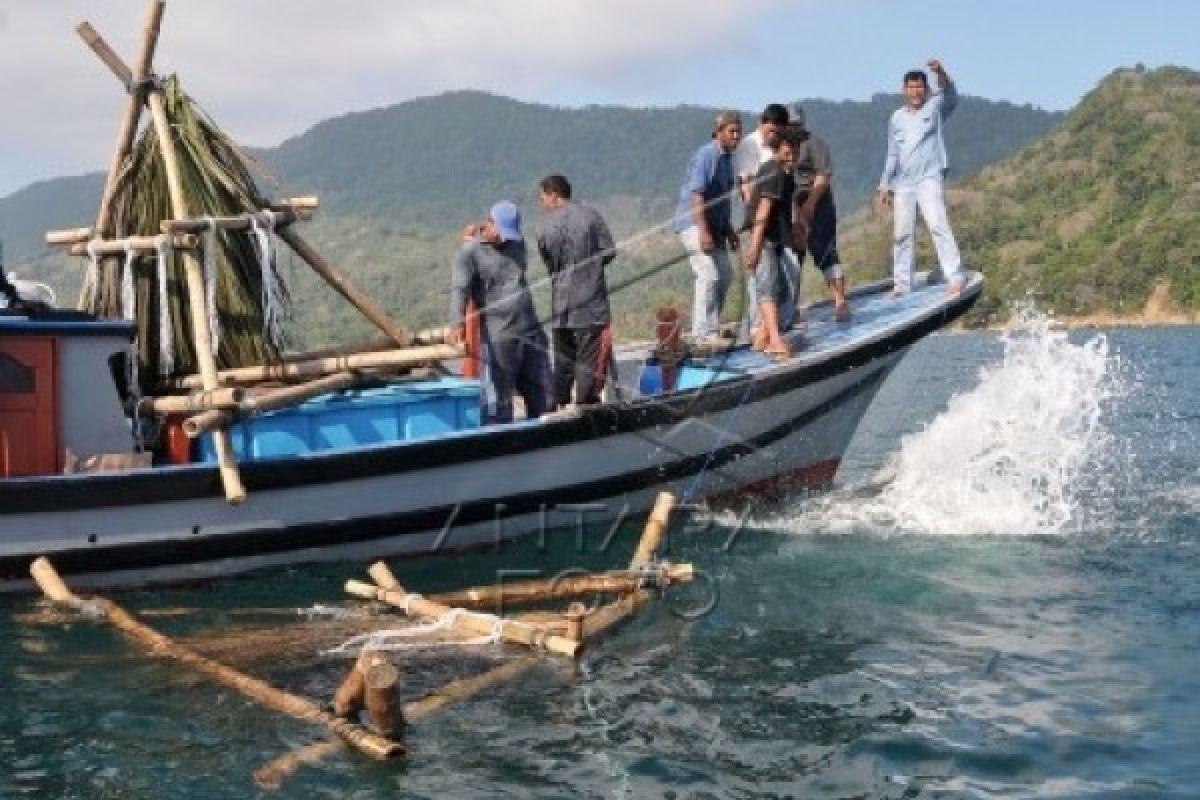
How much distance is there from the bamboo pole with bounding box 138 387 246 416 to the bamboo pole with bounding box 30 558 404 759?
1.58 m

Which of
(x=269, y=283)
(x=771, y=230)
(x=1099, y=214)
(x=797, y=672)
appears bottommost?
(x=797, y=672)

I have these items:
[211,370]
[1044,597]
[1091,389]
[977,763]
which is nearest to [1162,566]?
[1044,597]

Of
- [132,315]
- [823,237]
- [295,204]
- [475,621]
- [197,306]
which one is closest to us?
[475,621]

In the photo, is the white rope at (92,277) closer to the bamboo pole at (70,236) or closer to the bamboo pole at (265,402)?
the bamboo pole at (70,236)

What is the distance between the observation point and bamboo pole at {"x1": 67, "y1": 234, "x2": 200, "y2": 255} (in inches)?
450

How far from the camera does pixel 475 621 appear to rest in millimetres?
9133

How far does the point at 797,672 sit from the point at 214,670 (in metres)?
3.68

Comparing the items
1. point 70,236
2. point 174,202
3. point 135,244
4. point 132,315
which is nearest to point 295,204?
point 174,202

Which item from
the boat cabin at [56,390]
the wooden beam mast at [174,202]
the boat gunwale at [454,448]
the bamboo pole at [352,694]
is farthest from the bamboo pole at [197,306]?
the bamboo pole at [352,694]

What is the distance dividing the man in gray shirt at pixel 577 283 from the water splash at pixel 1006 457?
2608 mm

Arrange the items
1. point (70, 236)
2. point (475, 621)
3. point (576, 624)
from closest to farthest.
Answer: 1. point (576, 624)
2. point (475, 621)
3. point (70, 236)

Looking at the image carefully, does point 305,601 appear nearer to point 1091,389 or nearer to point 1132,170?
point 1091,389

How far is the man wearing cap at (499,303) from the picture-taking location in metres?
11.4

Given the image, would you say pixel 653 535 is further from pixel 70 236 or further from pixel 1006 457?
pixel 70 236
